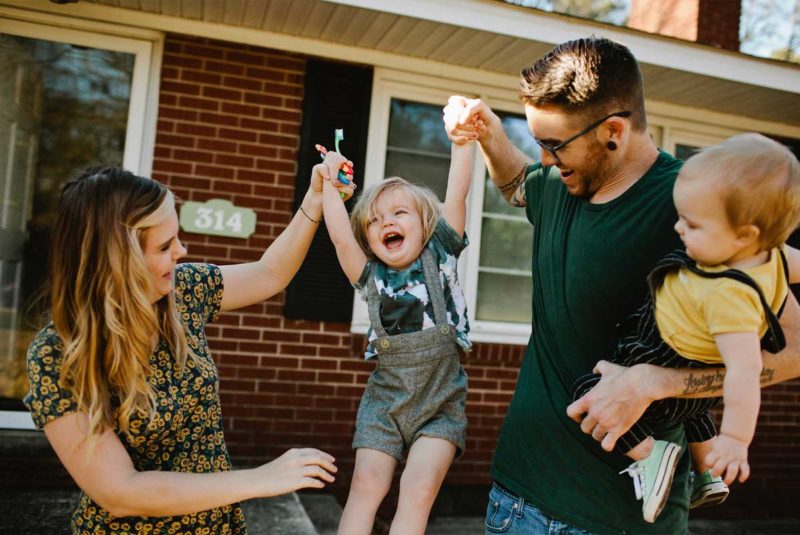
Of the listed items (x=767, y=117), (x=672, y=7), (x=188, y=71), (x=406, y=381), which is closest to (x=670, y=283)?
(x=406, y=381)

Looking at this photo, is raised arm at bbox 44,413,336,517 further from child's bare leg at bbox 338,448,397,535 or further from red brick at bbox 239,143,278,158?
red brick at bbox 239,143,278,158

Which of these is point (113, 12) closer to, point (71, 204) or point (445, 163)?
point (445, 163)

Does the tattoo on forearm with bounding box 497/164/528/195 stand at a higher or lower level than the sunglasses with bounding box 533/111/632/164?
lower

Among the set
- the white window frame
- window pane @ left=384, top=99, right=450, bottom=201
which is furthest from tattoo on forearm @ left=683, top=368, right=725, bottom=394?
the white window frame

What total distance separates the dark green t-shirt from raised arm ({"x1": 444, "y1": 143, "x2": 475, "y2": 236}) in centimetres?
43

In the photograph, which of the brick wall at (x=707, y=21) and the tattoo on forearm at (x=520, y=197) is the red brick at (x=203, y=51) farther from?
the brick wall at (x=707, y=21)

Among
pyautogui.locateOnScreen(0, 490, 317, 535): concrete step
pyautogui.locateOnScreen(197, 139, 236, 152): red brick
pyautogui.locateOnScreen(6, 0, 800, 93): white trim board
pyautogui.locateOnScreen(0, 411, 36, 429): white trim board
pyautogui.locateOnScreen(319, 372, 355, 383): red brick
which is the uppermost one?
pyautogui.locateOnScreen(6, 0, 800, 93): white trim board

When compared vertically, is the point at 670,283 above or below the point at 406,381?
above

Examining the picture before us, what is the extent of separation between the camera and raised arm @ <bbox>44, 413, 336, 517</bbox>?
4.99 feet

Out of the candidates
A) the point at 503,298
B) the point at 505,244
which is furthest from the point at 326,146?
the point at 503,298

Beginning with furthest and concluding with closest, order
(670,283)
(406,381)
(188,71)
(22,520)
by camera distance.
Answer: (188,71) → (22,520) → (406,381) → (670,283)

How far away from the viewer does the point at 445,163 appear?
509cm

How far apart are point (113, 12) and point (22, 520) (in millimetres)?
2951

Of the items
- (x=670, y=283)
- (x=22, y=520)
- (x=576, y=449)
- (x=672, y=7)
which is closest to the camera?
(x=670, y=283)
